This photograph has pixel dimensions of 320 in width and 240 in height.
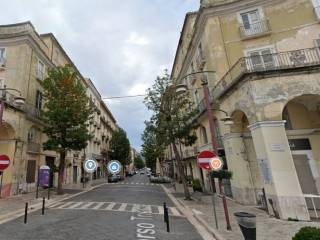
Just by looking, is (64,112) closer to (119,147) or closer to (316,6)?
(316,6)

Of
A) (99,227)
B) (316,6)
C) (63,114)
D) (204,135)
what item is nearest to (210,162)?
(99,227)

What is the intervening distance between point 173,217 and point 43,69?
909 inches

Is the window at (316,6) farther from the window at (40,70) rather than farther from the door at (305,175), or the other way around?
the window at (40,70)

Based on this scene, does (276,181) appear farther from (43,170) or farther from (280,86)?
(43,170)

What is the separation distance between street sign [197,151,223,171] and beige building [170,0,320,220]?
11.0 ft

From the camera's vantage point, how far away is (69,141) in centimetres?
2028

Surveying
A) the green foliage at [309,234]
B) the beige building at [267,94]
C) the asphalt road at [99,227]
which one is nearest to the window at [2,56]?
the asphalt road at [99,227]

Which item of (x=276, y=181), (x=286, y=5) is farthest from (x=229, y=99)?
(x=286, y=5)

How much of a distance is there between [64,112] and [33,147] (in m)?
6.24

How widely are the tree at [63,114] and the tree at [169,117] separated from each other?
24.4 feet

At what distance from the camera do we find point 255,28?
16703 millimetres

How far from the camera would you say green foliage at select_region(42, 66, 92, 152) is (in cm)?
1984

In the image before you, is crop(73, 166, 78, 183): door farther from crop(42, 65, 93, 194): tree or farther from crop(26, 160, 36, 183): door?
crop(42, 65, 93, 194): tree

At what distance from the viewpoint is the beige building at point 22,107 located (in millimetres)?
18969
